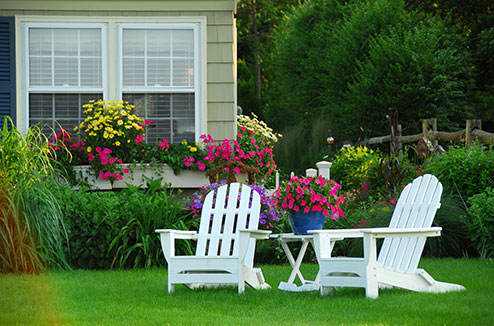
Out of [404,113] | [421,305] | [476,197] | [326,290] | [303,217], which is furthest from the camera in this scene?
[404,113]

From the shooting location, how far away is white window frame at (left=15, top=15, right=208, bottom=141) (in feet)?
26.7

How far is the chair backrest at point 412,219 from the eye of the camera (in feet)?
17.4

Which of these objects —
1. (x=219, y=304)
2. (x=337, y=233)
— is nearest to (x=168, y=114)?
(x=337, y=233)

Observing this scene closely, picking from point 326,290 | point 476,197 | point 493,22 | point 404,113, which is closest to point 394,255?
point 326,290

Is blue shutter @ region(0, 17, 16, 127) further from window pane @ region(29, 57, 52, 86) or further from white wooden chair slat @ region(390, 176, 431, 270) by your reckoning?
white wooden chair slat @ region(390, 176, 431, 270)

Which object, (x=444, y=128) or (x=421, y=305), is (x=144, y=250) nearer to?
(x=421, y=305)

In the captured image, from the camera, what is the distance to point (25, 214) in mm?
6320

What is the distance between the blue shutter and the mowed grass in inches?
A: 102

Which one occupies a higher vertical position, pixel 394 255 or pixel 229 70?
pixel 229 70

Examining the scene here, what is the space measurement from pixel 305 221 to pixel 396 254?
76cm

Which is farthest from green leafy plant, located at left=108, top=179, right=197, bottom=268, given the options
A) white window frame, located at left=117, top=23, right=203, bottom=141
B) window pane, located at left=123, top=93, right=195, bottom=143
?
white window frame, located at left=117, top=23, right=203, bottom=141

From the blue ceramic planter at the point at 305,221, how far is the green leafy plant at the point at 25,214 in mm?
2109

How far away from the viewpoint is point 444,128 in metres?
15.9

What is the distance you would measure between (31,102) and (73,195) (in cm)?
154
